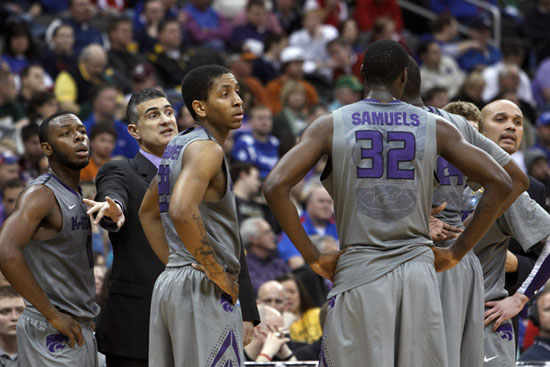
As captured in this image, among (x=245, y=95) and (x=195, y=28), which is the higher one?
(x=195, y=28)

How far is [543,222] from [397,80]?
1.41m

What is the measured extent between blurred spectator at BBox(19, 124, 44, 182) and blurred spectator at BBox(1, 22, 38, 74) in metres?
2.73

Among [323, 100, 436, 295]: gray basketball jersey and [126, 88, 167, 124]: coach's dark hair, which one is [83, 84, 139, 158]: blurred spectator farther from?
[323, 100, 436, 295]: gray basketball jersey

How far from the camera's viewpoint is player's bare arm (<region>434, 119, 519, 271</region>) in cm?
432

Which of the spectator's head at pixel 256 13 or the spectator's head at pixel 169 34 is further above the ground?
the spectator's head at pixel 256 13

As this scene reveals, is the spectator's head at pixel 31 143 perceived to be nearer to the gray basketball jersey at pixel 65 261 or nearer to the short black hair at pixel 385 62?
the gray basketball jersey at pixel 65 261

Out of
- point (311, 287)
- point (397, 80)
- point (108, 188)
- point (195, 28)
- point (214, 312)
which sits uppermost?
point (195, 28)

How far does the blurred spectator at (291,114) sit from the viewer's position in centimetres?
1270

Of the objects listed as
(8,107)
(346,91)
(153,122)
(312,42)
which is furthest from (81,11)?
(153,122)

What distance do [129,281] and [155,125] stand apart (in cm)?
99

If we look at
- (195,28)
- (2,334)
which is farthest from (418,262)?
(195,28)

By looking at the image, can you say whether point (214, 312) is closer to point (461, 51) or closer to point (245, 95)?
point (245, 95)

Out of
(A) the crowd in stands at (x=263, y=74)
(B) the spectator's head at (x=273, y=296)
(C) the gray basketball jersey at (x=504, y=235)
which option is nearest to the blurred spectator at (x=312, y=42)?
(A) the crowd in stands at (x=263, y=74)

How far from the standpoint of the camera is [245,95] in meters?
12.3
